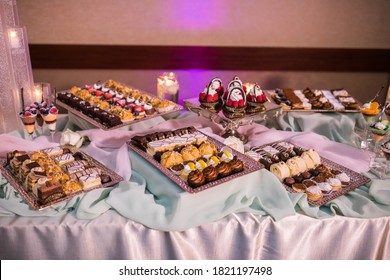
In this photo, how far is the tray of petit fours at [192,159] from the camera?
1.57 m

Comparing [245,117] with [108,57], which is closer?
[245,117]

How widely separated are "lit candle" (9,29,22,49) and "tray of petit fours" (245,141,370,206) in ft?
4.83

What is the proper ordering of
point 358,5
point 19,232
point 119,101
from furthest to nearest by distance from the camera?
point 358,5 → point 119,101 → point 19,232

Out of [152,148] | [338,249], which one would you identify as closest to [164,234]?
[152,148]

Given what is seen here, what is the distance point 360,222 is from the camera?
1598 millimetres

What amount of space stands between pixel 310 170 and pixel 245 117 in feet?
1.66

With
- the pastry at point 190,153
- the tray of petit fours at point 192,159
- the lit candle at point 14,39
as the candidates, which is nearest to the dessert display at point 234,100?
the tray of petit fours at point 192,159

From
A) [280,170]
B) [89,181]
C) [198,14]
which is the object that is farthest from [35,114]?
[198,14]

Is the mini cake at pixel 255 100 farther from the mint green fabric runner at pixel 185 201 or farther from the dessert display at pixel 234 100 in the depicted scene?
the mint green fabric runner at pixel 185 201

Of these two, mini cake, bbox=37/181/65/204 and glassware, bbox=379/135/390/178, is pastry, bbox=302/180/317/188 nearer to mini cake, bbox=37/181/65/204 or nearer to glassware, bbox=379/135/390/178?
glassware, bbox=379/135/390/178

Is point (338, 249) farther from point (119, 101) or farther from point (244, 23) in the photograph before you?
point (244, 23)

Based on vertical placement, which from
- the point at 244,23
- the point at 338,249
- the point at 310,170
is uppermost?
the point at 244,23

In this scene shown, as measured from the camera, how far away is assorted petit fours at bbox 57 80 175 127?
225 cm

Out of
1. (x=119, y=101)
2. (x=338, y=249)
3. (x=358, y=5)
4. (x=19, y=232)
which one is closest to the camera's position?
(x=19, y=232)
